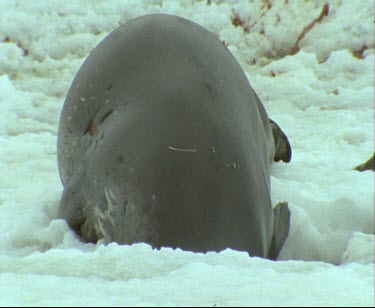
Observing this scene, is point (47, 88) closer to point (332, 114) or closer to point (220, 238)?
point (332, 114)

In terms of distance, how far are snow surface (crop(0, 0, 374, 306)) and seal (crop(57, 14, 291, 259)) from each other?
0.18 meters

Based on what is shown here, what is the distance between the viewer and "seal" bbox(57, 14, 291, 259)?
199 centimetres

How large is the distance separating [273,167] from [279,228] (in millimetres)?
851

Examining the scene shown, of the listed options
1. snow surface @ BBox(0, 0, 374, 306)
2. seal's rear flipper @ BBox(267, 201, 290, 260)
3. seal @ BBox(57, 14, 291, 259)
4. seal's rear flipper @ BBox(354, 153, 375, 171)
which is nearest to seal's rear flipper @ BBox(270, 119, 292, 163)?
snow surface @ BBox(0, 0, 374, 306)

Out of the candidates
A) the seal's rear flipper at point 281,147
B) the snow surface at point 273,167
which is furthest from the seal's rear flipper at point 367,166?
the seal's rear flipper at point 281,147

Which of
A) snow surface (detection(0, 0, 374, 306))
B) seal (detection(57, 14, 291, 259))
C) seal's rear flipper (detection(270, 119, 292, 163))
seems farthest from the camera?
seal's rear flipper (detection(270, 119, 292, 163))

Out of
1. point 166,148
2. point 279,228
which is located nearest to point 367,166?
point 279,228

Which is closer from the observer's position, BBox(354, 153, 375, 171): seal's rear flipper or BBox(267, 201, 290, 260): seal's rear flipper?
BBox(267, 201, 290, 260): seal's rear flipper

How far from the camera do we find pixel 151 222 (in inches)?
79.4

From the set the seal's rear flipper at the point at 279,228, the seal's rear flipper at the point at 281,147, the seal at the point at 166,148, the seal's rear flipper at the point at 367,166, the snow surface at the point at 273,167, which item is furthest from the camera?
the seal's rear flipper at the point at 281,147

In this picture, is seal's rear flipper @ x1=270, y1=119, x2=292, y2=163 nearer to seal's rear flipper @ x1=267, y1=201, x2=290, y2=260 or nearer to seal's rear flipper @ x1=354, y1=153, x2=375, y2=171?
seal's rear flipper @ x1=354, y1=153, x2=375, y2=171

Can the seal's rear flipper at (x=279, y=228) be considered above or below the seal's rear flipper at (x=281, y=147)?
above

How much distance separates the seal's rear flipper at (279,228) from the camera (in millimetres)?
2229

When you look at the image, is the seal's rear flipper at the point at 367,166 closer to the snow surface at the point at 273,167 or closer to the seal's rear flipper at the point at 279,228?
the snow surface at the point at 273,167
